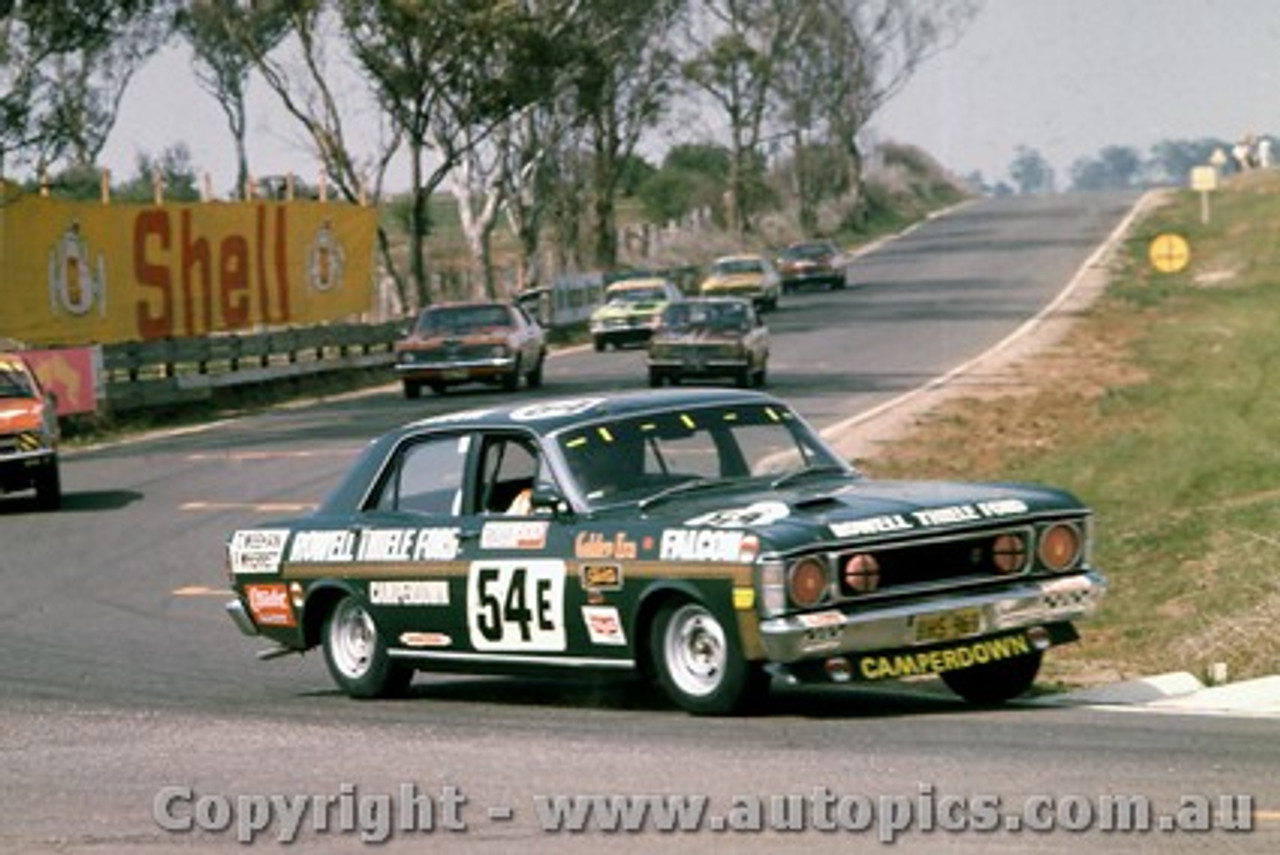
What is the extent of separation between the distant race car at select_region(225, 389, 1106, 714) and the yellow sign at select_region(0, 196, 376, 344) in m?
24.5

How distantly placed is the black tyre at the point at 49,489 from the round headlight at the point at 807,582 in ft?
54.6

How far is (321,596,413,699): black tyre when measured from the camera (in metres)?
12.9

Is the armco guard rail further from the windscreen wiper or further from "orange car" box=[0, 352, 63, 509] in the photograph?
the windscreen wiper

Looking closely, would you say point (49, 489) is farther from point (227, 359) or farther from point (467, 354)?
point (467, 354)

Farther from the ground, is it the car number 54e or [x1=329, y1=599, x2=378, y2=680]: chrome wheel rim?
the car number 54e

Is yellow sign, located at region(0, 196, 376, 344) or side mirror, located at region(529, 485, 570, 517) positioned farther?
yellow sign, located at region(0, 196, 376, 344)

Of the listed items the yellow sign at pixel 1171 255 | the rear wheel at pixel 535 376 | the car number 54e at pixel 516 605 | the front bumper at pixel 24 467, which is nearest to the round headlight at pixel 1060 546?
the car number 54e at pixel 516 605

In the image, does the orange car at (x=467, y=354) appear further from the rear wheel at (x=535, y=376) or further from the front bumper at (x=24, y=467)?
the front bumper at (x=24, y=467)

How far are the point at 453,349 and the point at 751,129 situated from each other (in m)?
55.3

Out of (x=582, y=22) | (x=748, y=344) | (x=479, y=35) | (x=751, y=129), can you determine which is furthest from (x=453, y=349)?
(x=751, y=129)

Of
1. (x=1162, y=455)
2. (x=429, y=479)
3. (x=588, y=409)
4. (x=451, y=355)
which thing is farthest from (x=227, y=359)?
(x=588, y=409)

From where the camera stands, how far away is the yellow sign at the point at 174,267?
37.5 m

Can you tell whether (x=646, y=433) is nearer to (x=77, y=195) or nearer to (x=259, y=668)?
(x=259, y=668)

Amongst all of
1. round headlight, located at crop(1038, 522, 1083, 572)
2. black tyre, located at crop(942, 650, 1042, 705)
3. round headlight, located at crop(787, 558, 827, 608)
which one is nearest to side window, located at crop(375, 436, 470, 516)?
round headlight, located at crop(787, 558, 827, 608)
